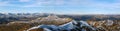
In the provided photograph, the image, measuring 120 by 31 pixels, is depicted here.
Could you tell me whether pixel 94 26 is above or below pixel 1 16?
below

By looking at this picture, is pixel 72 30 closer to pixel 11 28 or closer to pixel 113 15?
pixel 113 15

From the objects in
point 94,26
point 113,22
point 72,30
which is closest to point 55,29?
point 72,30

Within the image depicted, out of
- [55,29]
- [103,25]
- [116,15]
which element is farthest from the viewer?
[103,25]

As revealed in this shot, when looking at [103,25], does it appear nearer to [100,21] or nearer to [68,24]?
[100,21]

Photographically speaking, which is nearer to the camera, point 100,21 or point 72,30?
point 72,30

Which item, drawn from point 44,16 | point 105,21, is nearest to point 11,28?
point 44,16

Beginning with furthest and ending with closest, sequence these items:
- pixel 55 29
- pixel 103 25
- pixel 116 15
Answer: pixel 103 25
pixel 116 15
pixel 55 29
